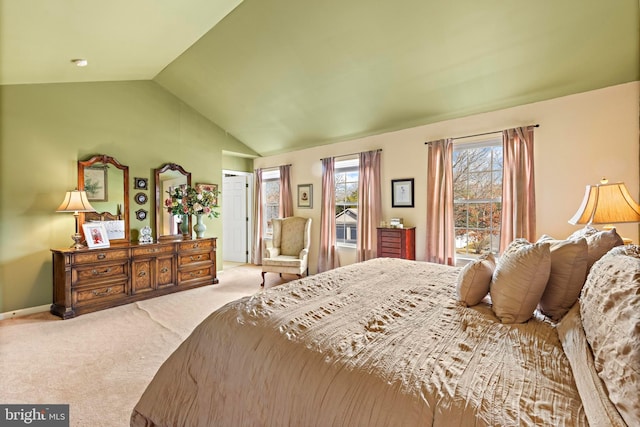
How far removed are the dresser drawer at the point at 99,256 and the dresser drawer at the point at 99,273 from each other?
0.23ft

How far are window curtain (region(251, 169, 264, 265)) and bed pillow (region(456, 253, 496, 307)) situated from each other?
4.95 meters

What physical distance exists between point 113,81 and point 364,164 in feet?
12.6

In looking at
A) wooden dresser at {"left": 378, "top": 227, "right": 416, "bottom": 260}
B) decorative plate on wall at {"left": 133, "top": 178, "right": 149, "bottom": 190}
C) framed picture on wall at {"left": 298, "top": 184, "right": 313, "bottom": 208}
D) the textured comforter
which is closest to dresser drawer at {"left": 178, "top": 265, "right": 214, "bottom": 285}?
decorative plate on wall at {"left": 133, "top": 178, "right": 149, "bottom": 190}

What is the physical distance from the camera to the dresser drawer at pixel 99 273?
3307 mm

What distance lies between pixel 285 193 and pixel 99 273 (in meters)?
3.15

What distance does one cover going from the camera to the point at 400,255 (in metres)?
3.87

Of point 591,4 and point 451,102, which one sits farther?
point 451,102

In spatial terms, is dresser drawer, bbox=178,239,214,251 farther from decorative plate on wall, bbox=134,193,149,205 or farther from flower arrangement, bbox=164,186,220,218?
decorative plate on wall, bbox=134,193,149,205

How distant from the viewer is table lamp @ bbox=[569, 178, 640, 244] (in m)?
2.13

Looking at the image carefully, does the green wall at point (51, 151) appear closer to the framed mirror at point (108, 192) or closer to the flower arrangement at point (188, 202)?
the framed mirror at point (108, 192)

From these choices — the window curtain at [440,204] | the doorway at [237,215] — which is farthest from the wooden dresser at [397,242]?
the doorway at [237,215]

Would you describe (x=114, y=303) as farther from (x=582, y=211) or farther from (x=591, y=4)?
(x=591, y=4)

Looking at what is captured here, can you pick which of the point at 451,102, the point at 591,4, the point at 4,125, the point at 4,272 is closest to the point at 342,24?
the point at 451,102

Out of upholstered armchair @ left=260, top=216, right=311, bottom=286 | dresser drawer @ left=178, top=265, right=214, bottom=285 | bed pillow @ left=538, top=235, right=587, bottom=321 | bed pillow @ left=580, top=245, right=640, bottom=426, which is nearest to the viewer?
bed pillow @ left=580, top=245, right=640, bottom=426
